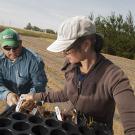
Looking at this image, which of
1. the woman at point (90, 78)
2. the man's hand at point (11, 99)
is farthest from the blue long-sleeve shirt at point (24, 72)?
the woman at point (90, 78)

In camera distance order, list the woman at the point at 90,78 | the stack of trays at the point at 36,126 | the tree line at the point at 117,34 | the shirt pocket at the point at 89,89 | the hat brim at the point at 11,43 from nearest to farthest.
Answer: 1. the stack of trays at the point at 36,126
2. the woman at the point at 90,78
3. the shirt pocket at the point at 89,89
4. the hat brim at the point at 11,43
5. the tree line at the point at 117,34

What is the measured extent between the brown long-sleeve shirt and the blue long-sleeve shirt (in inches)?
72.4

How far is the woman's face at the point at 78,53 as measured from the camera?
3342 mm

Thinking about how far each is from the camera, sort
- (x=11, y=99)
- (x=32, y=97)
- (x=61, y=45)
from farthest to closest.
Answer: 1. (x=11, y=99)
2. (x=32, y=97)
3. (x=61, y=45)

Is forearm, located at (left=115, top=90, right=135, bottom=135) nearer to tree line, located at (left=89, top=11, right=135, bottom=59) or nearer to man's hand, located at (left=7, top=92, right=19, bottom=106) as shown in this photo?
man's hand, located at (left=7, top=92, right=19, bottom=106)

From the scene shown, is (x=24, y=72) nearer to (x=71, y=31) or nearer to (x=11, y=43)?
(x=11, y=43)

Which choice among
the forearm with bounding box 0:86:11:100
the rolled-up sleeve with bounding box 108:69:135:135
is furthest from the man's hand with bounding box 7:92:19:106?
the rolled-up sleeve with bounding box 108:69:135:135

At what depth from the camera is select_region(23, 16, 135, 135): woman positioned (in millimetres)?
3107

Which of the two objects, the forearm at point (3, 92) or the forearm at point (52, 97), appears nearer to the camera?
the forearm at point (52, 97)

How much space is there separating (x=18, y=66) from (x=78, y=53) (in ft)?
8.29

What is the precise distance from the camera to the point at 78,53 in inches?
132

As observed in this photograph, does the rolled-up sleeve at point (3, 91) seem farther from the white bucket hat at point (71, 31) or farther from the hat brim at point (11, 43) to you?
the white bucket hat at point (71, 31)

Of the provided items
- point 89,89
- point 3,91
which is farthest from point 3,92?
point 89,89

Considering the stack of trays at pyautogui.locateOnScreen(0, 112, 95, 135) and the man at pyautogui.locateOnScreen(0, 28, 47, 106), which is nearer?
the stack of trays at pyautogui.locateOnScreen(0, 112, 95, 135)
